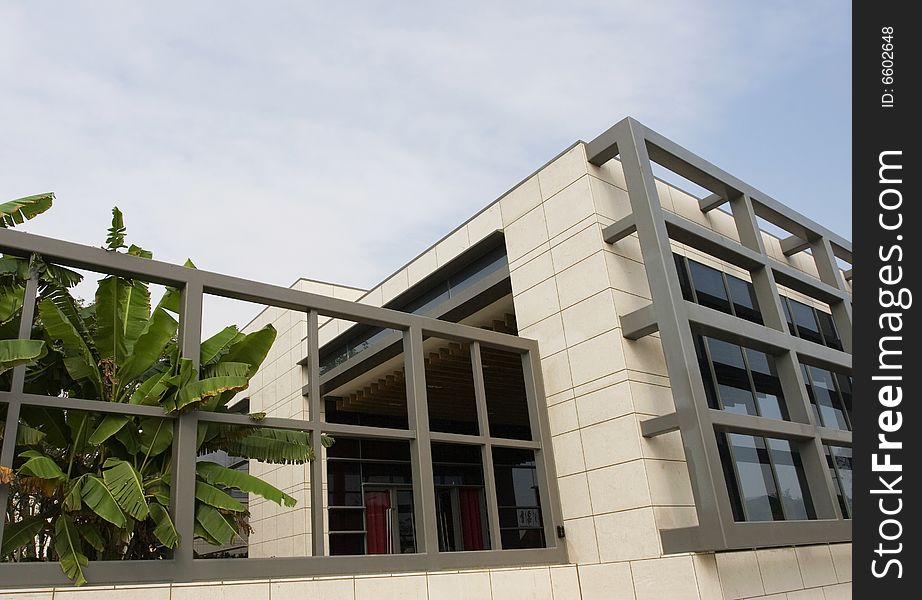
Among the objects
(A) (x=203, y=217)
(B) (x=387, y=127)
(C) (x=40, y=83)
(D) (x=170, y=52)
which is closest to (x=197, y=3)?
(D) (x=170, y=52)

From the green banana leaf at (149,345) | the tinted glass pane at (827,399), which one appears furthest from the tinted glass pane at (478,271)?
the green banana leaf at (149,345)

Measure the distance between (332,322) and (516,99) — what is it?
7.13m

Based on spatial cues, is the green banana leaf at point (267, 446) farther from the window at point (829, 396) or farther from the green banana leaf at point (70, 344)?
the window at point (829, 396)

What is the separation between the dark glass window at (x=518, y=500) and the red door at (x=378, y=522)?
2777 mm

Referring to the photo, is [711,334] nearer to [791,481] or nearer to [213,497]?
[791,481]

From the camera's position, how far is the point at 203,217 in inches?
733

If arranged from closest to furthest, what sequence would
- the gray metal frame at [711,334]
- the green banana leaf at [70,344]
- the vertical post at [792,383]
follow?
1. the green banana leaf at [70,344]
2. the gray metal frame at [711,334]
3. the vertical post at [792,383]

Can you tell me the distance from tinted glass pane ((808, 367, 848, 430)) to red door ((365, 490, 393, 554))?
9.88 m

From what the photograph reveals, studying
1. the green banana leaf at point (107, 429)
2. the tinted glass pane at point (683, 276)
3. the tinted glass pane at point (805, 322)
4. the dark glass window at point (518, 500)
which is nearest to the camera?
the green banana leaf at point (107, 429)

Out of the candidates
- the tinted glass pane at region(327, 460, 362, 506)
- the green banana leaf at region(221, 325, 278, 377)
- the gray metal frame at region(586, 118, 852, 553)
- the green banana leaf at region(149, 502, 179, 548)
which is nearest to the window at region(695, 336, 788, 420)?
the gray metal frame at region(586, 118, 852, 553)

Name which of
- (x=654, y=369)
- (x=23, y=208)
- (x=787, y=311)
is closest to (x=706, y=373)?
(x=654, y=369)

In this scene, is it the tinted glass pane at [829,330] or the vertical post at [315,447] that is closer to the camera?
the vertical post at [315,447]

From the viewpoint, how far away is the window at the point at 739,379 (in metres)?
9.62

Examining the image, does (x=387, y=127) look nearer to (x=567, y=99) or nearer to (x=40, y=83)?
(x=567, y=99)
